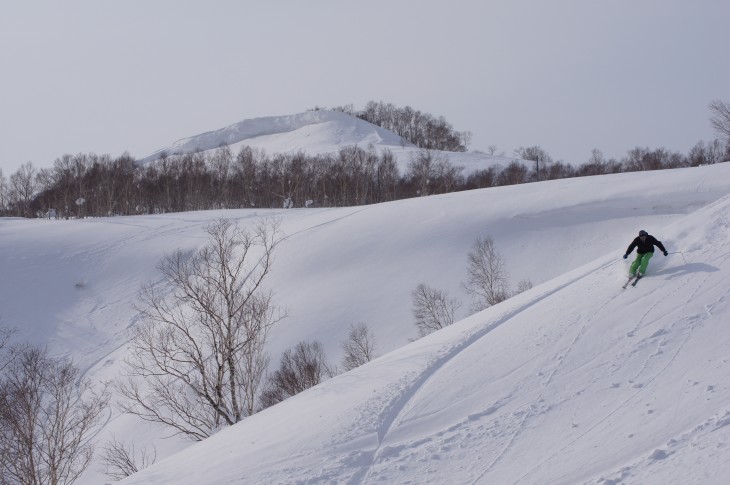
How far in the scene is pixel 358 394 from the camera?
12.2 metres

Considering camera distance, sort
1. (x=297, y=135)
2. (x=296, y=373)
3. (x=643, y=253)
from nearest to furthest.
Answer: (x=643, y=253), (x=296, y=373), (x=297, y=135)

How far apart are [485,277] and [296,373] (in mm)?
12260

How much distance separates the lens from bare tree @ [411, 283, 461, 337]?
30.9 metres

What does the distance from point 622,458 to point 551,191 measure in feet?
126

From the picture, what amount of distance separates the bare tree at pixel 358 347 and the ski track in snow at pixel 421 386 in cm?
1326

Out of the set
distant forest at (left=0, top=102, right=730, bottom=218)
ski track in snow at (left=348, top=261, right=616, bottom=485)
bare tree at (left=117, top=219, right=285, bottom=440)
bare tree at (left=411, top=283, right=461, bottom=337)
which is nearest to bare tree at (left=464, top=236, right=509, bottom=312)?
bare tree at (left=411, top=283, right=461, bottom=337)

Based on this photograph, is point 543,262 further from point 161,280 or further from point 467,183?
point 467,183

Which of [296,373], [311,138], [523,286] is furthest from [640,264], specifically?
[311,138]

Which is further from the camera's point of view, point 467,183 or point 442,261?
point 467,183

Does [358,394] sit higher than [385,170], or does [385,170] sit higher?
[385,170]

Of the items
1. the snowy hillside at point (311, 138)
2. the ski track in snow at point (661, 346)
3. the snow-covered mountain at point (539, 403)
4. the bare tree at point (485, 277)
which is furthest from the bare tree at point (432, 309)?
the snowy hillside at point (311, 138)

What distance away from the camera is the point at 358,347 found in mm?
29297

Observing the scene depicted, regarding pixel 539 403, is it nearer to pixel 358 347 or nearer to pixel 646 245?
pixel 646 245

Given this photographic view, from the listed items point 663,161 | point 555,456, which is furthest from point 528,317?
point 663,161
